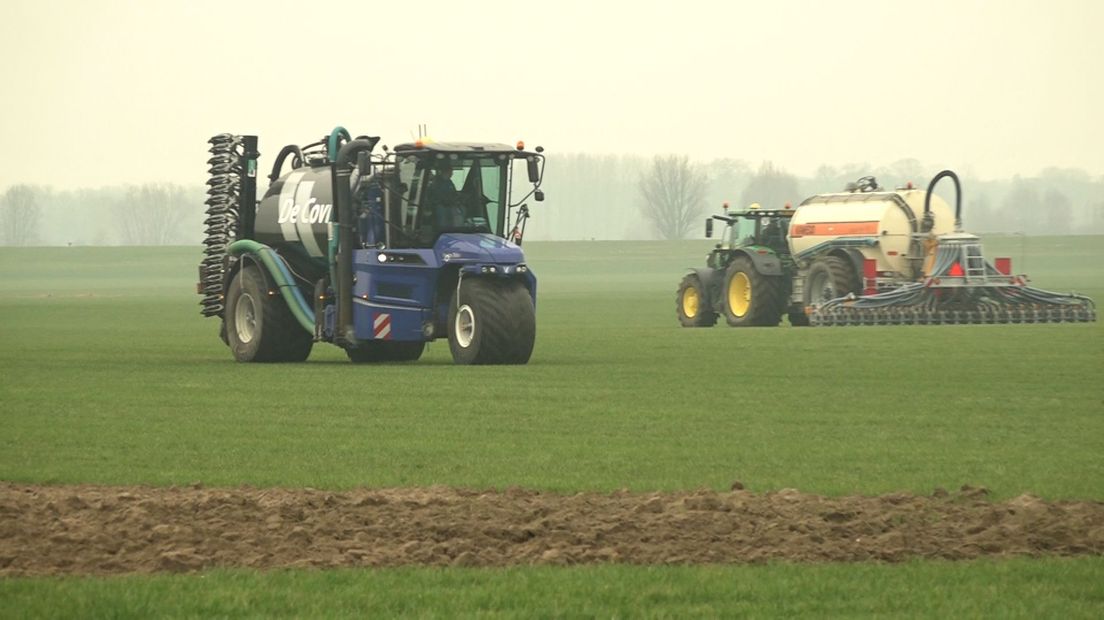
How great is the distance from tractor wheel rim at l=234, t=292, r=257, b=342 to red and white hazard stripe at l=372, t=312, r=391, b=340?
282 centimetres

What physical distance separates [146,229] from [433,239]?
399 feet

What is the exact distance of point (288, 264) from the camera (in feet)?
97.4

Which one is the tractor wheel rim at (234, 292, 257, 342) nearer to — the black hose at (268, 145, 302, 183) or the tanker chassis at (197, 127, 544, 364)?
the tanker chassis at (197, 127, 544, 364)

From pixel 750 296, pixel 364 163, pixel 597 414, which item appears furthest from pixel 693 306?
pixel 597 414

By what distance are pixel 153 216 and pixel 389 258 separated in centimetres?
11940

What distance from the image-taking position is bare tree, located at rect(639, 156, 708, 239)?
12488 cm

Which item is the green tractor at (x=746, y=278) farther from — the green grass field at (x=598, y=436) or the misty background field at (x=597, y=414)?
the green grass field at (x=598, y=436)

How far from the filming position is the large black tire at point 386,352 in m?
30.0

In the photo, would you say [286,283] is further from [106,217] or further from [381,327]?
[106,217]

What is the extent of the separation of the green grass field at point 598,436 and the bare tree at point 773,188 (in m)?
56.6

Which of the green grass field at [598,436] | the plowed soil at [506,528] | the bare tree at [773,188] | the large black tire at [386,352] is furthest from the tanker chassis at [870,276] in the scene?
the bare tree at [773,188]

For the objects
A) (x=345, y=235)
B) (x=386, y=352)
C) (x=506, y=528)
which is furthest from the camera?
(x=386, y=352)

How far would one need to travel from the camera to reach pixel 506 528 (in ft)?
40.0

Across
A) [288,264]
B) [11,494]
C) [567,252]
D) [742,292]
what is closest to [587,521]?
[11,494]
